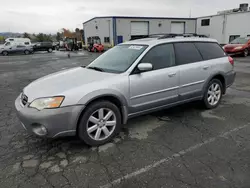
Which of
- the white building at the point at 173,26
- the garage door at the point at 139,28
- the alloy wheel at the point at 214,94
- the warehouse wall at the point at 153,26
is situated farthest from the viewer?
the garage door at the point at 139,28

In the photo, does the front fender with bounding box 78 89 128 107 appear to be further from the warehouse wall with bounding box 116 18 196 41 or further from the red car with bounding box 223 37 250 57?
the warehouse wall with bounding box 116 18 196 41

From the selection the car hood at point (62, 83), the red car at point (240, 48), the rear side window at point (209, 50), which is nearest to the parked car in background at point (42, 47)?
the red car at point (240, 48)

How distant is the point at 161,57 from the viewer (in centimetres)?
375

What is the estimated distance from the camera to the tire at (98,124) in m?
2.92

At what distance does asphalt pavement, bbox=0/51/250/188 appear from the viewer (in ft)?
7.77

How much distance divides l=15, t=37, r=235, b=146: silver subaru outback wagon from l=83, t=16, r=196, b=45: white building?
27.5 meters

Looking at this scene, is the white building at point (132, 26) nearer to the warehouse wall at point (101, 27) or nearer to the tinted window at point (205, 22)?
the warehouse wall at point (101, 27)

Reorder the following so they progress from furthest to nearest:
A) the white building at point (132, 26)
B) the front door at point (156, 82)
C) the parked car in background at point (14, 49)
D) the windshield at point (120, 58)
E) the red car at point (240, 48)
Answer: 1. the white building at point (132, 26)
2. the parked car in background at point (14, 49)
3. the red car at point (240, 48)
4. the windshield at point (120, 58)
5. the front door at point (156, 82)

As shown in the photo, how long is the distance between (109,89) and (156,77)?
0.95m

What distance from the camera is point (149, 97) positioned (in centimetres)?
351

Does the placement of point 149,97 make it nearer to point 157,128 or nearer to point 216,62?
point 157,128

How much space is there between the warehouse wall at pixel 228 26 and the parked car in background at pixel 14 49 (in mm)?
27383

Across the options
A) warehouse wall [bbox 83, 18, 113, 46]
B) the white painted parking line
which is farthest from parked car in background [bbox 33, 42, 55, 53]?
the white painted parking line

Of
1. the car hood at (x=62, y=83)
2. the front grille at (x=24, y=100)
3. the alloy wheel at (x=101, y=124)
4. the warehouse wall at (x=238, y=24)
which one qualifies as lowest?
the alloy wheel at (x=101, y=124)
